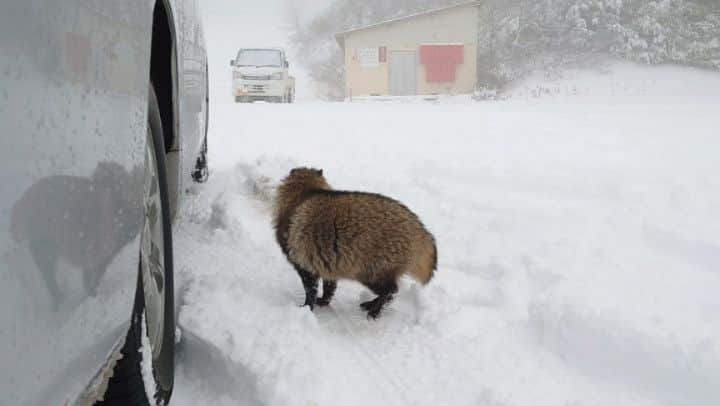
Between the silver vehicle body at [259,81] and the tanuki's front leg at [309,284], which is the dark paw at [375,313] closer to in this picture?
the tanuki's front leg at [309,284]

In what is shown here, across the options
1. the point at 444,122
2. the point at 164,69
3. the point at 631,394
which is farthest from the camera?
the point at 444,122

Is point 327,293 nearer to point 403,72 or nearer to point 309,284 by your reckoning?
point 309,284

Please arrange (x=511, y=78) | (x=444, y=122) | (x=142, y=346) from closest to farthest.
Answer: (x=142, y=346), (x=444, y=122), (x=511, y=78)

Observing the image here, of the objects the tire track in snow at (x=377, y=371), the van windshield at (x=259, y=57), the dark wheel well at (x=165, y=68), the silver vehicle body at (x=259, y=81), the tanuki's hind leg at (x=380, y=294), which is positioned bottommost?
the tire track in snow at (x=377, y=371)

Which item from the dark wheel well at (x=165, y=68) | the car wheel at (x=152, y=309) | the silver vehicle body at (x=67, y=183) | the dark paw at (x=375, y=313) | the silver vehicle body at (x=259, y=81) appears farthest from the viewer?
the silver vehicle body at (x=259, y=81)

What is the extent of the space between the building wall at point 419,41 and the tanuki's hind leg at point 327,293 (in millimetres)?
28898

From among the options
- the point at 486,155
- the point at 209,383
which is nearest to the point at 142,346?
the point at 209,383

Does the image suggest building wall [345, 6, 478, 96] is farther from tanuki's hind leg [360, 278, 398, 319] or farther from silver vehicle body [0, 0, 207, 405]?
silver vehicle body [0, 0, 207, 405]

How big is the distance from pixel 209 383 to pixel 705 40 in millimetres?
37837

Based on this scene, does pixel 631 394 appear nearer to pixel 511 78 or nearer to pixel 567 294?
pixel 567 294

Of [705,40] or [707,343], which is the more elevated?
[705,40]

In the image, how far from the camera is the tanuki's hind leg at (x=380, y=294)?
10.2ft

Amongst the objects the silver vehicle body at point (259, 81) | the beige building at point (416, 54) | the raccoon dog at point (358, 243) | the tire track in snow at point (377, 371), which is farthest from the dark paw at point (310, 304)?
the beige building at point (416, 54)

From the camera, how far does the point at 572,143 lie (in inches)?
267
